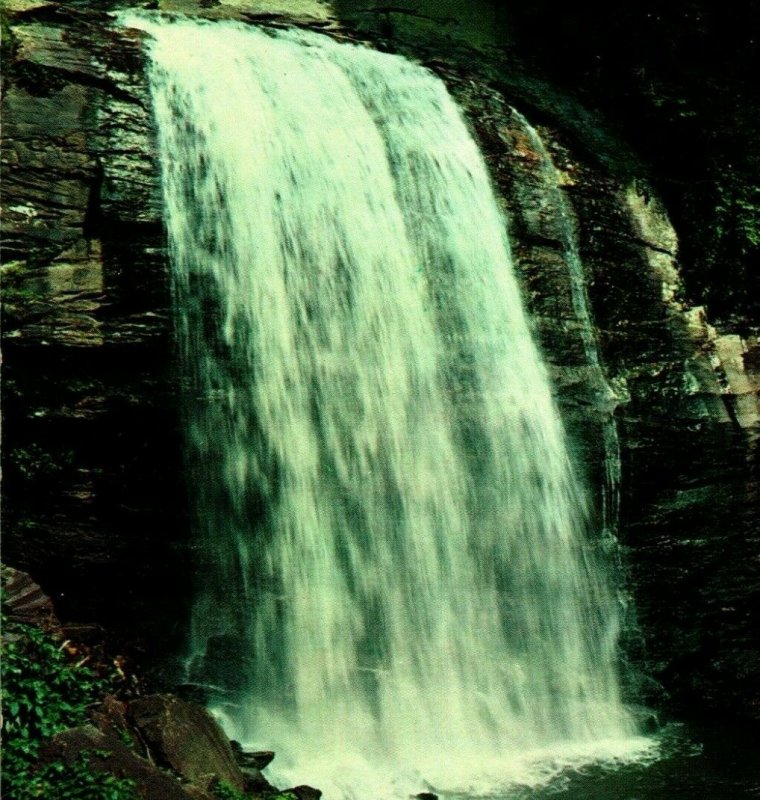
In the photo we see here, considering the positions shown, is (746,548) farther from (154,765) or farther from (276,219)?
(154,765)

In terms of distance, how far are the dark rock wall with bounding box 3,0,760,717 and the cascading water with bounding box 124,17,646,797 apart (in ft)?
1.08

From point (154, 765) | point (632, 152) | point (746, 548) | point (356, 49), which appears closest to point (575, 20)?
point (632, 152)

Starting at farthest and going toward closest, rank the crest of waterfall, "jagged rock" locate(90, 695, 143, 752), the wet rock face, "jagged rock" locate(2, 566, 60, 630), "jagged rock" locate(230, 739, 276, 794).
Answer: the crest of waterfall, the wet rock face, "jagged rock" locate(230, 739, 276, 794), "jagged rock" locate(2, 566, 60, 630), "jagged rock" locate(90, 695, 143, 752)

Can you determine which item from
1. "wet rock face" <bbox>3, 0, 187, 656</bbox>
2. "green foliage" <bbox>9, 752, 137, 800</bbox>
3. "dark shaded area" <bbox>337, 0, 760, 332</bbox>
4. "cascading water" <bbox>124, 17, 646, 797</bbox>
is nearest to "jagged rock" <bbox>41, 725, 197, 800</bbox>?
"green foliage" <bbox>9, 752, 137, 800</bbox>

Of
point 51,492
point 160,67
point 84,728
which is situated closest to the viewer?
point 84,728

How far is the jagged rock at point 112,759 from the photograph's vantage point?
483cm

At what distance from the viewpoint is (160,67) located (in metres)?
8.34

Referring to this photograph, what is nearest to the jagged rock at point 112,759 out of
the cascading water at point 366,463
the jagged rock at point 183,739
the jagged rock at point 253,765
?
the jagged rock at point 183,739

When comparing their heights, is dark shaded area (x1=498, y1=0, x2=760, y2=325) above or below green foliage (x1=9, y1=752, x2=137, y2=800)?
above

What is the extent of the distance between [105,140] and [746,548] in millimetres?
7023

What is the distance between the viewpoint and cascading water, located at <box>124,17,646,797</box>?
7355 millimetres

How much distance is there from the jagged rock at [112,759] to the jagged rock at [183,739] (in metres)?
0.43

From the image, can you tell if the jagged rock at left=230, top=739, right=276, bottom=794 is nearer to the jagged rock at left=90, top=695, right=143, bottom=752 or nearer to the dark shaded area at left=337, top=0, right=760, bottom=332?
the jagged rock at left=90, top=695, right=143, bottom=752

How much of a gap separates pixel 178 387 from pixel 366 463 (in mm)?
1618
